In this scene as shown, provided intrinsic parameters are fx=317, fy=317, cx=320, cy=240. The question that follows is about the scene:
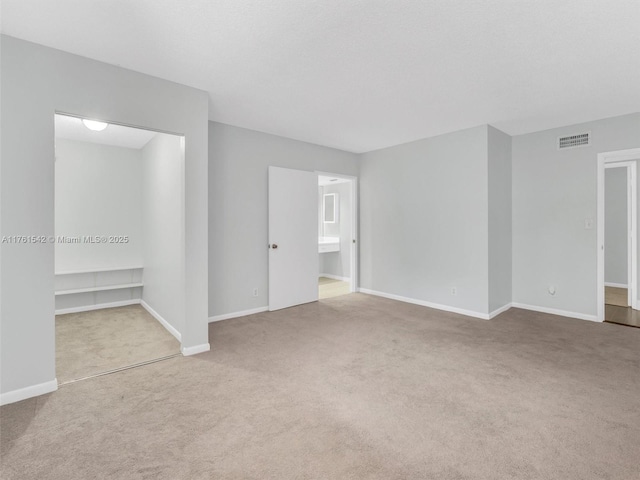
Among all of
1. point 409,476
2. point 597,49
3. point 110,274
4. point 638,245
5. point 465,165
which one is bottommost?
point 409,476

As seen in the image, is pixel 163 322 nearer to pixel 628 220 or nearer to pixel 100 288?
pixel 100 288

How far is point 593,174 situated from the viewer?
4.09 metres

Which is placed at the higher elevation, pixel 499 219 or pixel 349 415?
pixel 499 219

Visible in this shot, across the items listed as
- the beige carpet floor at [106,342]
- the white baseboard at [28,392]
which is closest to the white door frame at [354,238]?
the beige carpet floor at [106,342]

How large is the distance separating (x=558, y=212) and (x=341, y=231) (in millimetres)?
4079

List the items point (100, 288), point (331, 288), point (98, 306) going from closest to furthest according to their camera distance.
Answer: point (100, 288) → point (98, 306) → point (331, 288)

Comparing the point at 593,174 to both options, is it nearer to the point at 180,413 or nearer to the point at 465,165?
the point at 465,165

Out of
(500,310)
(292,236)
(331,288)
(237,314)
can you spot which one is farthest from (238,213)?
(500,310)

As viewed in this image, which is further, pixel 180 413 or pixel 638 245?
pixel 638 245

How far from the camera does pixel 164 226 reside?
3996 mm

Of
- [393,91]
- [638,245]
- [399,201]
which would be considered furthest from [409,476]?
[638,245]

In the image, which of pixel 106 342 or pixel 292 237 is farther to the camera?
pixel 292 237

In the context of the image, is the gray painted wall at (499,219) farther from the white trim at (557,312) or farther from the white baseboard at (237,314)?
the white baseboard at (237,314)

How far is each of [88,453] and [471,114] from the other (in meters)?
4.55
